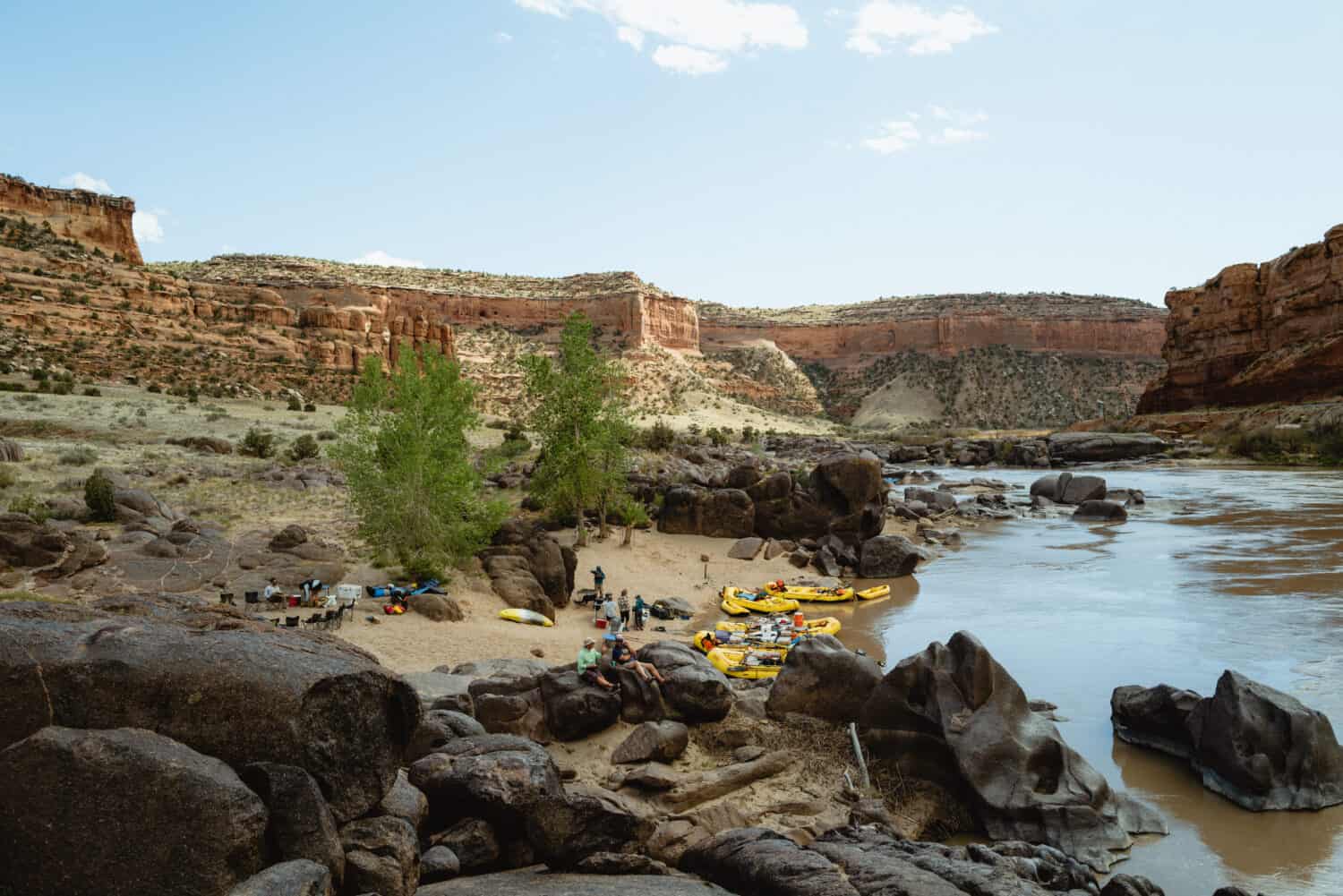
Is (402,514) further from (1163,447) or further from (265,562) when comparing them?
(1163,447)

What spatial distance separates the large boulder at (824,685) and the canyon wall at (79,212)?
6466 cm

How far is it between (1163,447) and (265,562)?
2529 inches

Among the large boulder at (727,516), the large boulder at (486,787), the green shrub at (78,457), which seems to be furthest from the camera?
the large boulder at (727,516)

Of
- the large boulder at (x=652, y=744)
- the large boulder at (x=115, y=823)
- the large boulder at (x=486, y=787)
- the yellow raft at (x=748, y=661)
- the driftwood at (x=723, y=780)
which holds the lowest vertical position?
the yellow raft at (x=748, y=661)

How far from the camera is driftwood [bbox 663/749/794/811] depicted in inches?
373

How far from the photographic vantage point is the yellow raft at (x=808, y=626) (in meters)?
18.2

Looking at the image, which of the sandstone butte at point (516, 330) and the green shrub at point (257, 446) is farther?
the sandstone butte at point (516, 330)

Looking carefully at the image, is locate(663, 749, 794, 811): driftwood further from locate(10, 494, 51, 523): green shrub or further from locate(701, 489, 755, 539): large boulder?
locate(701, 489, 755, 539): large boulder

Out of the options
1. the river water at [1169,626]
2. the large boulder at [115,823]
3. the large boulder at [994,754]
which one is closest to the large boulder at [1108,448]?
the river water at [1169,626]

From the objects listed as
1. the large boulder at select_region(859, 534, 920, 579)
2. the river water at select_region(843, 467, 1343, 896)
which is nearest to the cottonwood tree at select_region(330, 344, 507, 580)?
the river water at select_region(843, 467, 1343, 896)

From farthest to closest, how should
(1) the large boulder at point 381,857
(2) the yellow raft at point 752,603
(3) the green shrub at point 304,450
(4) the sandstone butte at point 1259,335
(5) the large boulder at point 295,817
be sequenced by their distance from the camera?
1. (4) the sandstone butte at point 1259,335
2. (3) the green shrub at point 304,450
3. (2) the yellow raft at point 752,603
4. (1) the large boulder at point 381,857
5. (5) the large boulder at point 295,817

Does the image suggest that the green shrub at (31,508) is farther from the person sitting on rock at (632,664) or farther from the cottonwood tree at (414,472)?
the person sitting on rock at (632,664)

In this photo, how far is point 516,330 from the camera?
313 ft

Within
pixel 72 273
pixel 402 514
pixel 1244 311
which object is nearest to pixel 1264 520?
pixel 402 514
